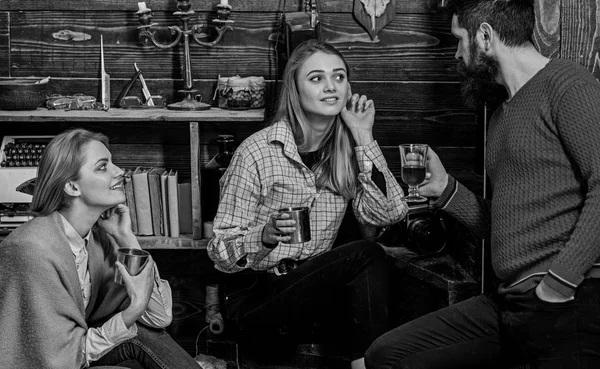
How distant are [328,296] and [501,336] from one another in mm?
750

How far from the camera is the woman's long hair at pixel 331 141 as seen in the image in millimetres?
3508

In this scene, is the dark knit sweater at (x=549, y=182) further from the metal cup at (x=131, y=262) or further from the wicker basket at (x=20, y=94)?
the wicker basket at (x=20, y=94)

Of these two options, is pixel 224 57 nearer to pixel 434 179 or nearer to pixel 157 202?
pixel 157 202

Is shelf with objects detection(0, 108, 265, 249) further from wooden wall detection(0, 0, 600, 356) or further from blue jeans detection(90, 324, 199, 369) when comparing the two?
blue jeans detection(90, 324, 199, 369)

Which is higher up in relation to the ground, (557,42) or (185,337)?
(557,42)

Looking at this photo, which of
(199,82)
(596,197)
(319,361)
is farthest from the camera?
(199,82)

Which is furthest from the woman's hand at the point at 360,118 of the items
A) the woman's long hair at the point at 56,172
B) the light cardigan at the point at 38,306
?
the light cardigan at the point at 38,306

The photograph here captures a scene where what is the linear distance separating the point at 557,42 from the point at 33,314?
189 centimetres

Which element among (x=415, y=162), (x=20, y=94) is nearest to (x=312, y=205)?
(x=415, y=162)

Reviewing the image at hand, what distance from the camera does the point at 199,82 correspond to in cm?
405

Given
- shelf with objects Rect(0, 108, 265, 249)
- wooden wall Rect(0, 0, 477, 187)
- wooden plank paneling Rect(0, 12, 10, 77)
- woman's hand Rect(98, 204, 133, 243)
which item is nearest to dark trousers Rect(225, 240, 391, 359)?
shelf with objects Rect(0, 108, 265, 249)

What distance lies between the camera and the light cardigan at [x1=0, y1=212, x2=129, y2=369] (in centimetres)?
264

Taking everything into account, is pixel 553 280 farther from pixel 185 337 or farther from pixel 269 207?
pixel 185 337

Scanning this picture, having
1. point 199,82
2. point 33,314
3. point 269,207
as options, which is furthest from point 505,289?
point 199,82
